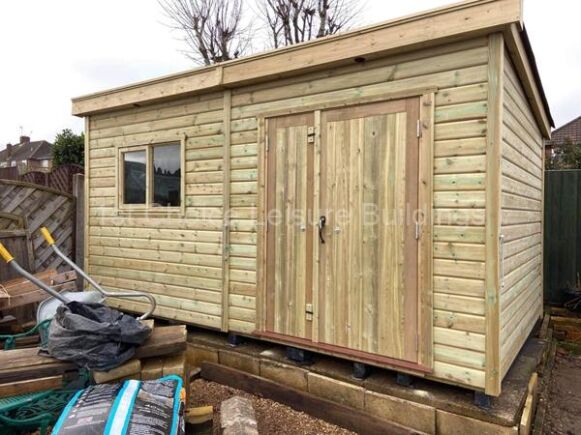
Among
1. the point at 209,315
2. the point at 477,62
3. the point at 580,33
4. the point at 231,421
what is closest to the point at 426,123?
the point at 477,62

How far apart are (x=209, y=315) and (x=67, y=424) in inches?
82.5

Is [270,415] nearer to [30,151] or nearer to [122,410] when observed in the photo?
[122,410]

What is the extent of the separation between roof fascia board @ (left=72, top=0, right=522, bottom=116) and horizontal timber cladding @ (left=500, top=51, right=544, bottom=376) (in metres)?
0.43

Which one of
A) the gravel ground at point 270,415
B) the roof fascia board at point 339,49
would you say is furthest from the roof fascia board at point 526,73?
the gravel ground at point 270,415

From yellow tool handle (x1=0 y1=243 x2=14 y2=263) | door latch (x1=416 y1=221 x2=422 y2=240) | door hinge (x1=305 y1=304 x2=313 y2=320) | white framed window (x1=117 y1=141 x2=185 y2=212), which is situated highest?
white framed window (x1=117 y1=141 x2=185 y2=212)

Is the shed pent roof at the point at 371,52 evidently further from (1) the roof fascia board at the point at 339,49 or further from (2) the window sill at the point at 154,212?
(2) the window sill at the point at 154,212

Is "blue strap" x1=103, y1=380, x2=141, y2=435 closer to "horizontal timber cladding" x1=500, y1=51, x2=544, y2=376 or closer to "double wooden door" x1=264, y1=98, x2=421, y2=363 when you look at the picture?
"double wooden door" x1=264, y1=98, x2=421, y2=363

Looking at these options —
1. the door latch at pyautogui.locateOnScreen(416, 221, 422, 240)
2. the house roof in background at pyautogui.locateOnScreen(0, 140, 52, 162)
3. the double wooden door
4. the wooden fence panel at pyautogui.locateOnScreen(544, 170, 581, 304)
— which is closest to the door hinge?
the double wooden door

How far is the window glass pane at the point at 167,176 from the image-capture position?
13.9 feet

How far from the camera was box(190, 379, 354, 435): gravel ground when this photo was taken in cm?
294

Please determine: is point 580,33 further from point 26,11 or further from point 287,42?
point 26,11

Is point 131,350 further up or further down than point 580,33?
further down

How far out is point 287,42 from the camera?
12.2 meters

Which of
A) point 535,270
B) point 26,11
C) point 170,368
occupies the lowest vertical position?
point 170,368
